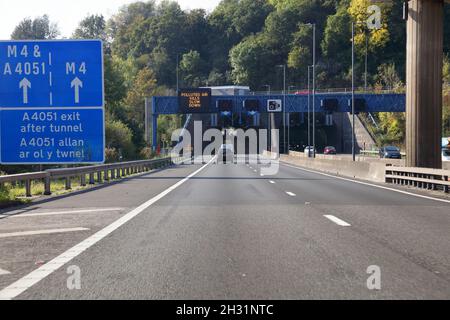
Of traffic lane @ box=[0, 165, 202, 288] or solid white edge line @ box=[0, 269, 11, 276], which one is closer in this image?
solid white edge line @ box=[0, 269, 11, 276]

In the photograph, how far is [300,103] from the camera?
263 ft

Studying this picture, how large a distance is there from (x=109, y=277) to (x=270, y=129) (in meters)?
98.7

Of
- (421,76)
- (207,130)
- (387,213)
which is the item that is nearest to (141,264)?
(387,213)

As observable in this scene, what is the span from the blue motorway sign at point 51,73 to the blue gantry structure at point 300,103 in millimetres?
55274

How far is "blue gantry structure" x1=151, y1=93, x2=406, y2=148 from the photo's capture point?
75.9 metres

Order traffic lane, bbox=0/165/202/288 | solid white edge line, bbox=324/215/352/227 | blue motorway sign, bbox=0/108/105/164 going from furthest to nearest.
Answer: blue motorway sign, bbox=0/108/105/164 < solid white edge line, bbox=324/215/352/227 < traffic lane, bbox=0/165/202/288

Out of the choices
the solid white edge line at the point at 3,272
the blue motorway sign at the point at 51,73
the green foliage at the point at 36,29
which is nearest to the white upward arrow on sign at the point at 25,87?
the blue motorway sign at the point at 51,73

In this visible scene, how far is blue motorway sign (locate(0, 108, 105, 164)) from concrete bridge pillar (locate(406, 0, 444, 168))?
12.4m

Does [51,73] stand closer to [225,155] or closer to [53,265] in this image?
[53,265]

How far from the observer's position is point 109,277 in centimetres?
729

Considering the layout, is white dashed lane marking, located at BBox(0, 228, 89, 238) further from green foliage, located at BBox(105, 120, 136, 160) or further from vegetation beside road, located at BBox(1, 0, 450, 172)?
vegetation beside road, located at BBox(1, 0, 450, 172)

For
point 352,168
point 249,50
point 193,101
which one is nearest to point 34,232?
point 352,168

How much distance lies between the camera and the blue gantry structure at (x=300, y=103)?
7588cm

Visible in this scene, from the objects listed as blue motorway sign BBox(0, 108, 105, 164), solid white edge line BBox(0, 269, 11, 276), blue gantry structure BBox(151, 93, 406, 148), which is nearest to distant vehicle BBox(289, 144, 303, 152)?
blue gantry structure BBox(151, 93, 406, 148)
